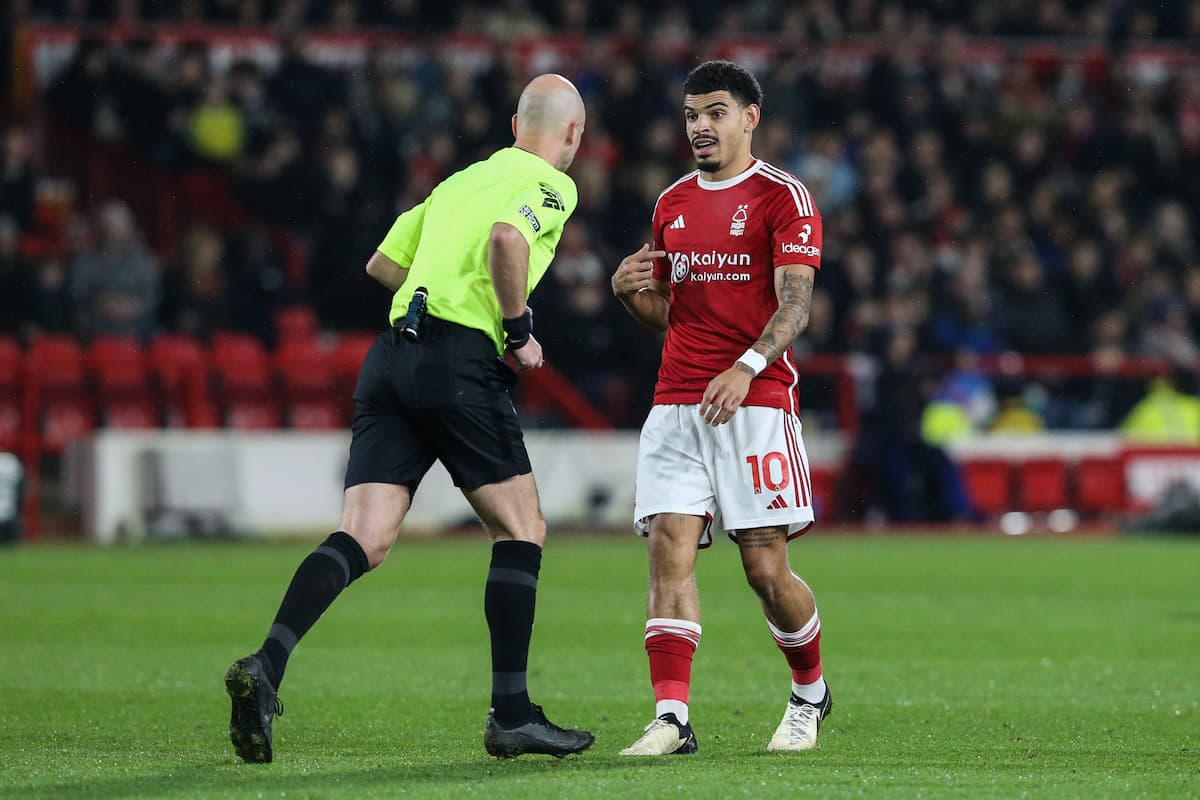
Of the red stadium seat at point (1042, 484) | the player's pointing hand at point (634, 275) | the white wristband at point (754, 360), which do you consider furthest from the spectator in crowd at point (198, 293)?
the white wristband at point (754, 360)

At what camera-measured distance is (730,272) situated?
6371mm

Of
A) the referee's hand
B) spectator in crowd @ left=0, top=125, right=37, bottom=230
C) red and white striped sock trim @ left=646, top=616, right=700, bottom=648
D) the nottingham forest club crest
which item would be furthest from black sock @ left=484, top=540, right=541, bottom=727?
spectator in crowd @ left=0, top=125, right=37, bottom=230

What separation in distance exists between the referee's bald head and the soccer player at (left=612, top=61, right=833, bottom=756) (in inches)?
16.6

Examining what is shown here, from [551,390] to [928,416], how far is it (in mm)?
3824

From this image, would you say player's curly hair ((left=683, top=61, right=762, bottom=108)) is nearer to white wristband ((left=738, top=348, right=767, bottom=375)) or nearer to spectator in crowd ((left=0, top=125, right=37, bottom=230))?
white wristband ((left=738, top=348, right=767, bottom=375))

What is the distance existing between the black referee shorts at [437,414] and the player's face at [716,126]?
980 mm

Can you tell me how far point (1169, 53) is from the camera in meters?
25.0

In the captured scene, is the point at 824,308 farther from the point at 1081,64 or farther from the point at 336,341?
the point at 1081,64

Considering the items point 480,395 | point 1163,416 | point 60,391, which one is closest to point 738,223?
point 480,395

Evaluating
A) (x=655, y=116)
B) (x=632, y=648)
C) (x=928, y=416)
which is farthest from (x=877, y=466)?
(x=632, y=648)

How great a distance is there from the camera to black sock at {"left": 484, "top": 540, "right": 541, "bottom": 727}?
5.91m

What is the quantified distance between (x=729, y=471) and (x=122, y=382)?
12.7 metres

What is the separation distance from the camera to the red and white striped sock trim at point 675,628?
616cm

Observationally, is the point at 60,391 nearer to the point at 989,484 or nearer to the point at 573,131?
the point at 989,484
